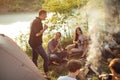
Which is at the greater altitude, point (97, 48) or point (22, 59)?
point (22, 59)

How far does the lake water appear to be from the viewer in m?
15.9

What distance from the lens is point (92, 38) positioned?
394 inches

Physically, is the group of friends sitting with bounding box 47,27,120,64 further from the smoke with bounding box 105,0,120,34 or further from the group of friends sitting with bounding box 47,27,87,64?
the smoke with bounding box 105,0,120,34

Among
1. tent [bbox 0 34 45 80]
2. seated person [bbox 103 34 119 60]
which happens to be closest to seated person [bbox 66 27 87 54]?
seated person [bbox 103 34 119 60]

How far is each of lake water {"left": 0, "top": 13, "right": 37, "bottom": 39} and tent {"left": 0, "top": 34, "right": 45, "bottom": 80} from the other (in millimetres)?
9171

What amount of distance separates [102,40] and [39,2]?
1020 centimetres

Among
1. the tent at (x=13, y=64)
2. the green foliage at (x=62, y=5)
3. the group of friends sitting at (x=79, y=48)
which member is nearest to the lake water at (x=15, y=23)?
the green foliage at (x=62, y=5)

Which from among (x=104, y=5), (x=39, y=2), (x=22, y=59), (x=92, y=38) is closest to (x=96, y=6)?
(x=104, y=5)

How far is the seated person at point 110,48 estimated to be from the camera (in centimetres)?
912

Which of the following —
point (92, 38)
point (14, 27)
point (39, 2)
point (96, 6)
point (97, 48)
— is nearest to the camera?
point (97, 48)

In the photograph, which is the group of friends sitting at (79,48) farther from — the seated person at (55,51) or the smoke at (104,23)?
→ the smoke at (104,23)

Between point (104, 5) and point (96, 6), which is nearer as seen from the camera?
point (104, 5)

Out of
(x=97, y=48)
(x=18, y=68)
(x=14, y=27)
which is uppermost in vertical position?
(x=18, y=68)

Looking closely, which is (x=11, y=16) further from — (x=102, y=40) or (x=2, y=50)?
(x=2, y=50)
